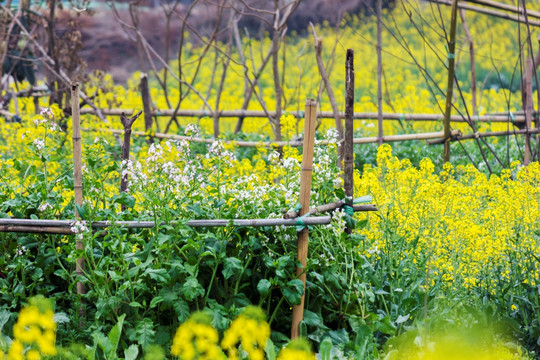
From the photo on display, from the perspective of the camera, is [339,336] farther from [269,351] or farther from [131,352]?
[131,352]

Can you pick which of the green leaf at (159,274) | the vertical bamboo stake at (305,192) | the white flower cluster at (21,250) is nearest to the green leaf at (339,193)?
the vertical bamboo stake at (305,192)

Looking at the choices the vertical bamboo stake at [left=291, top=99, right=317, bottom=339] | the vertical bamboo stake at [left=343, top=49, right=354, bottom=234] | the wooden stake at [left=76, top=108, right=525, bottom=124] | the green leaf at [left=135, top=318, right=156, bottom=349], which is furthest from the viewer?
the wooden stake at [left=76, top=108, right=525, bottom=124]

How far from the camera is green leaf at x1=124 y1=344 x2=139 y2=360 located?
2762mm

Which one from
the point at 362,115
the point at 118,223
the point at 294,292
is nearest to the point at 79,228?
the point at 118,223

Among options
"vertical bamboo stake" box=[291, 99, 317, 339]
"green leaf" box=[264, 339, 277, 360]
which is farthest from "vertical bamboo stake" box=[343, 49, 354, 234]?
"green leaf" box=[264, 339, 277, 360]

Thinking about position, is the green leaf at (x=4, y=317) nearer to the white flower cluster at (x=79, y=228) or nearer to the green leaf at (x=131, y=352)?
the white flower cluster at (x=79, y=228)

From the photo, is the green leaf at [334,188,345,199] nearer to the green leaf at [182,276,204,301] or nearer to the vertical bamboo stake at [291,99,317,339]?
the vertical bamboo stake at [291,99,317,339]

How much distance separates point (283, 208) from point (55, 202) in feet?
3.75

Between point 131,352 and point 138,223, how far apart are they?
2.01 ft

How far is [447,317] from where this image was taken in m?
3.15

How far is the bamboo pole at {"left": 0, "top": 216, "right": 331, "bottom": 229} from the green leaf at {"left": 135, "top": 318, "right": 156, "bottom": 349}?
1.46ft

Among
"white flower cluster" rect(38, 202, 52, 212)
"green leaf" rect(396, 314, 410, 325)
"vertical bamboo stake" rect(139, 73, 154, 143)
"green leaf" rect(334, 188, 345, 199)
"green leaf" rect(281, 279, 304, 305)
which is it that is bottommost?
"green leaf" rect(396, 314, 410, 325)

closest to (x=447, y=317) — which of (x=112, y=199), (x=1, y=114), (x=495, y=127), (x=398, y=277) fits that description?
(x=398, y=277)

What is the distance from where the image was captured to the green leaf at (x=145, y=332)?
2.83 meters
